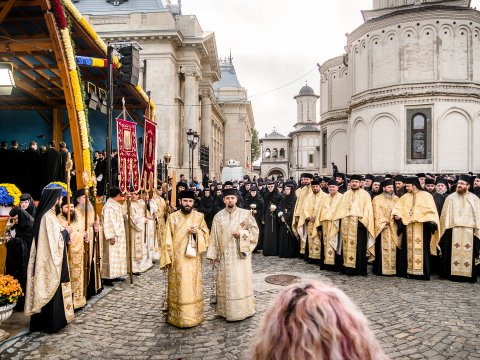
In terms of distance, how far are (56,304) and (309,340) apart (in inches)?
208

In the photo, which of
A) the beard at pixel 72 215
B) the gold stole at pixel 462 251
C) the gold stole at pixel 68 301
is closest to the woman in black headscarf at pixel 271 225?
the gold stole at pixel 462 251

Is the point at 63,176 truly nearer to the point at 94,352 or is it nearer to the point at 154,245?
the point at 154,245

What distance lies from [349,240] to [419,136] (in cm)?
2108

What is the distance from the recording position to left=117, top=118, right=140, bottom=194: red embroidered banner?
8.27m

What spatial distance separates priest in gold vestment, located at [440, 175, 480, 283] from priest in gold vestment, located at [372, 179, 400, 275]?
108 centimetres

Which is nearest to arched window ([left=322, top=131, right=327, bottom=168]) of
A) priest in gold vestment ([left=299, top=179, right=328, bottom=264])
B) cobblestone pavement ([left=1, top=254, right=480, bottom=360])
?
priest in gold vestment ([left=299, top=179, right=328, bottom=264])

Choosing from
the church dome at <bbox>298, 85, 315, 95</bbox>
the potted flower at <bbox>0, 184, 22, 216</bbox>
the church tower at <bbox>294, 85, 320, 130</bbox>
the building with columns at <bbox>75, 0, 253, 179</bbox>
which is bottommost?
the potted flower at <bbox>0, 184, 22, 216</bbox>

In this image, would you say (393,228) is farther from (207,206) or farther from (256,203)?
(207,206)

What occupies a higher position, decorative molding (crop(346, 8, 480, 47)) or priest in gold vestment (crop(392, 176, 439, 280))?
decorative molding (crop(346, 8, 480, 47))

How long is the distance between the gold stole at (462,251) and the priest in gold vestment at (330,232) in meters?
2.50

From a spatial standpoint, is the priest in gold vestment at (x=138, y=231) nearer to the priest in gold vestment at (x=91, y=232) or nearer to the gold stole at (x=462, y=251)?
the priest in gold vestment at (x=91, y=232)

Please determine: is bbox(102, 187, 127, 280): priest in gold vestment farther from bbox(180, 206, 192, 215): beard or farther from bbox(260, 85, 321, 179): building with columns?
bbox(260, 85, 321, 179): building with columns

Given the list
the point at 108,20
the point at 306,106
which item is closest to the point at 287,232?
the point at 108,20

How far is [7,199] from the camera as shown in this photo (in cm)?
659
